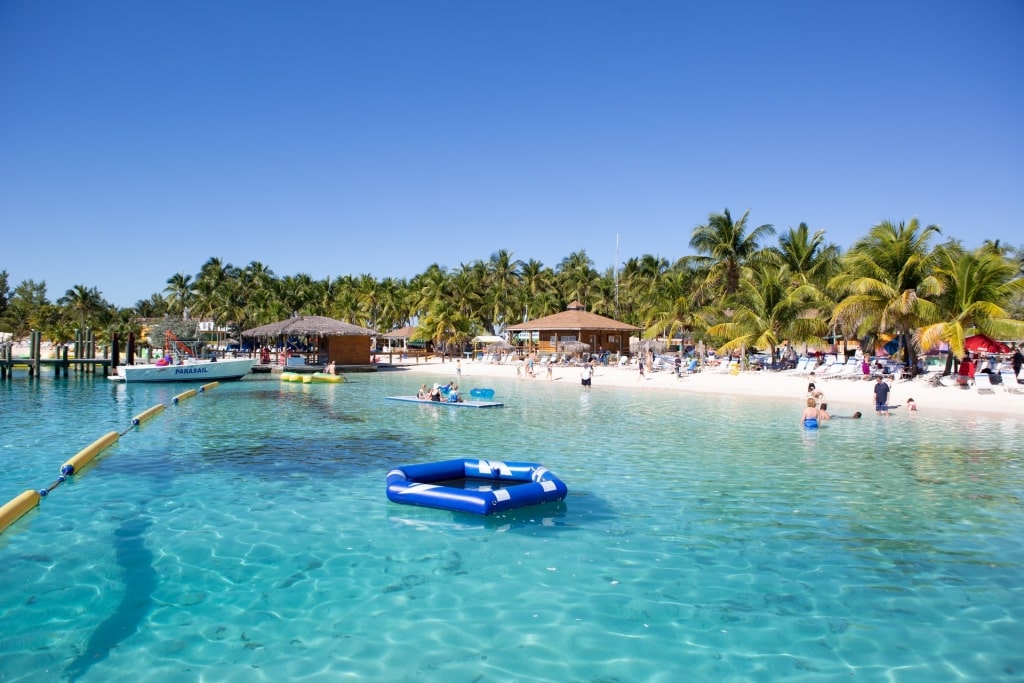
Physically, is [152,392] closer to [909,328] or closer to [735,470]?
[735,470]

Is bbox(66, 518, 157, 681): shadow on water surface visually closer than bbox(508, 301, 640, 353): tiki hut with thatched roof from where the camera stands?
Yes

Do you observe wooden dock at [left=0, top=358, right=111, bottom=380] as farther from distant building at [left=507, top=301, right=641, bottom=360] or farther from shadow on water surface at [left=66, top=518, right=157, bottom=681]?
shadow on water surface at [left=66, top=518, right=157, bottom=681]

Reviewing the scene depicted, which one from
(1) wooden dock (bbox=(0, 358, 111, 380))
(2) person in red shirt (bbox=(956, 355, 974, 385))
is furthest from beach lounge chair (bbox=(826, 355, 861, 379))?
(1) wooden dock (bbox=(0, 358, 111, 380))

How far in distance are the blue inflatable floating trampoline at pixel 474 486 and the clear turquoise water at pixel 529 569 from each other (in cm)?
20

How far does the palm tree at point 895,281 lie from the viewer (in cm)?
2473

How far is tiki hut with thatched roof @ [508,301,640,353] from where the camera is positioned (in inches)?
1836

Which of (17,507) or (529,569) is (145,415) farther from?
(529,569)

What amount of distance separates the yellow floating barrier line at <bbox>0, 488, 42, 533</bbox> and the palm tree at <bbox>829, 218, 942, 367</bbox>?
24865mm

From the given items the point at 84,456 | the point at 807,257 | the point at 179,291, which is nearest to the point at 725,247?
the point at 807,257

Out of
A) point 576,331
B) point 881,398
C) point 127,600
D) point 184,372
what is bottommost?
point 127,600

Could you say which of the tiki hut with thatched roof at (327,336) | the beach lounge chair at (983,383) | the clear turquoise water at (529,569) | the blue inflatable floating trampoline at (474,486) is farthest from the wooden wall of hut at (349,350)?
the blue inflatable floating trampoline at (474,486)

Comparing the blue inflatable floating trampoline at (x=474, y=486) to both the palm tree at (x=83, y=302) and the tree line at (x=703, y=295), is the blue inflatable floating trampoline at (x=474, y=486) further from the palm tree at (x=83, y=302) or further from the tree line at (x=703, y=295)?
the palm tree at (x=83, y=302)

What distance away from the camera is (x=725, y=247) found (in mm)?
37094

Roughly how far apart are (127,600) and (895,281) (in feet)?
86.6
